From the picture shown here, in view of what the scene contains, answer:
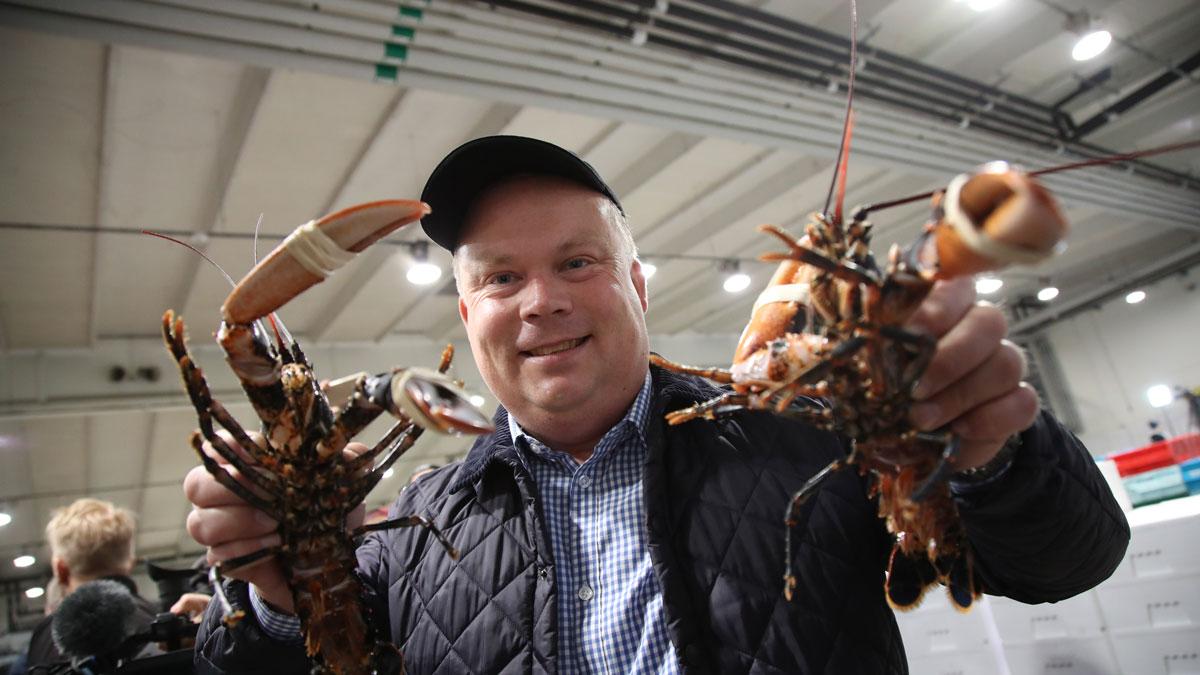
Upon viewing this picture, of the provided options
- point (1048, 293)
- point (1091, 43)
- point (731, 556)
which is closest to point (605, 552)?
point (731, 556)

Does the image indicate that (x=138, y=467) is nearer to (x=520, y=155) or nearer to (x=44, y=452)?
(x=44, y=452)

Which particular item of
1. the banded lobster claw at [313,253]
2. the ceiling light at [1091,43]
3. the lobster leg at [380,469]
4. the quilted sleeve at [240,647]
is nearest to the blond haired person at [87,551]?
the quilted sleeve at [240,647]

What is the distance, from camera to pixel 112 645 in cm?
191

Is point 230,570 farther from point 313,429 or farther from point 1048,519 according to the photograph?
point 1048,519

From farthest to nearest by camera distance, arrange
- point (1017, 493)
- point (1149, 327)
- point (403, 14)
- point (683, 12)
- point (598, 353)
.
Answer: point (1149, 327) < point (683, 12) < point (403, 14) < point (598, 353) < point (1017, 493)

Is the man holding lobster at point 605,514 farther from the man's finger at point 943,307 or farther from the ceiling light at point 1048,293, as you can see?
the ceiling light at point 1048,293

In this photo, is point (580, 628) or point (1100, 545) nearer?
point (1100, 545)

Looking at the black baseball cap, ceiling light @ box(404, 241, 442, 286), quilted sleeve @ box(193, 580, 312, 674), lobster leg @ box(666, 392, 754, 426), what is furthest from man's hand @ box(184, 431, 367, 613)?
ceiling light @ box(404, 241, 442, 286)

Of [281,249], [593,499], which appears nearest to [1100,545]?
[593,499]

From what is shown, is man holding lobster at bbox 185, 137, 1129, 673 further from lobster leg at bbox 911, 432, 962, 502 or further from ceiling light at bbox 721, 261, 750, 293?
ceiling light at bbox 721, 261, 750, 293

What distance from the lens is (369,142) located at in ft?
16.3

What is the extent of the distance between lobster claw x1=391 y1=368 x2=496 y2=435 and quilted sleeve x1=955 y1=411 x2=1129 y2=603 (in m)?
0.85

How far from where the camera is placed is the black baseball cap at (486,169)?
1.61 m

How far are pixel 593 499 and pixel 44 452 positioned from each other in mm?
11289
